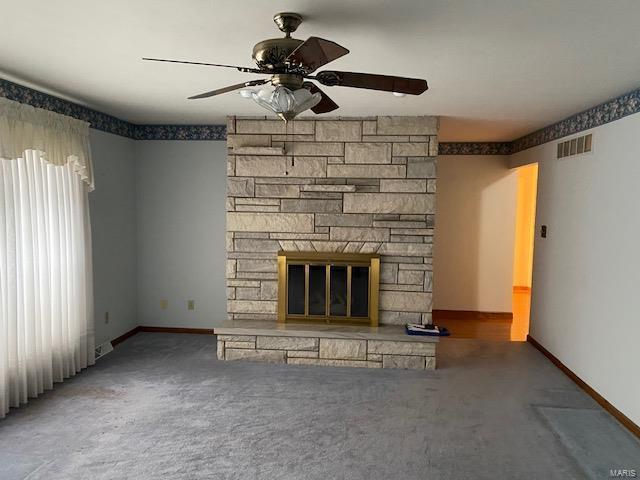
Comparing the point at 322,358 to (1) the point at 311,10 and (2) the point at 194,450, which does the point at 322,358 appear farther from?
(1) the point at 311,10

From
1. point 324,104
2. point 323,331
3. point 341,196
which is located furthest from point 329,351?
point 324,104

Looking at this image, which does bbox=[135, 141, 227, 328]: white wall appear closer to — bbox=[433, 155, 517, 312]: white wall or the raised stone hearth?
the raised stone hearth

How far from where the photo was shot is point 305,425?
3.26 m

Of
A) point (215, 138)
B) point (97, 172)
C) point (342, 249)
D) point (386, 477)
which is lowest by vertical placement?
point (386, 477)

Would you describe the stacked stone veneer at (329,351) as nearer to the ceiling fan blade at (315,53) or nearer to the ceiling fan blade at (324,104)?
the ceiling fan blade at (324,104)

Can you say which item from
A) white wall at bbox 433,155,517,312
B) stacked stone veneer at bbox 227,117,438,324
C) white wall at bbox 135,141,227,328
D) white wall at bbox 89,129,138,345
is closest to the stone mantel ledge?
stacked stone veneer at bbox 227,117,438,324

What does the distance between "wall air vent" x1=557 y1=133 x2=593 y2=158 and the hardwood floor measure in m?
2.21

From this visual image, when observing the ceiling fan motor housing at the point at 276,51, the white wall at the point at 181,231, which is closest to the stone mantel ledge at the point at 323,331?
the white wall at the point at 181,231

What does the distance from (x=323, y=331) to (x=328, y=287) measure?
0.44 meters

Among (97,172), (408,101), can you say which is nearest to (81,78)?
(97,172)

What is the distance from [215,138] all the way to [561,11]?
13.3ft

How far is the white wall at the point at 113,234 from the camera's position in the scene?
4703 millimetres

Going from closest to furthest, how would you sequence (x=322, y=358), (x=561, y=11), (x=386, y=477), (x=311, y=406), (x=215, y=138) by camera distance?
(x=561, y=11), (x=386, y=477), (x=311, y=406), (x=322, y=358), (x=215, y=138)

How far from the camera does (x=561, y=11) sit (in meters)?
1.91
